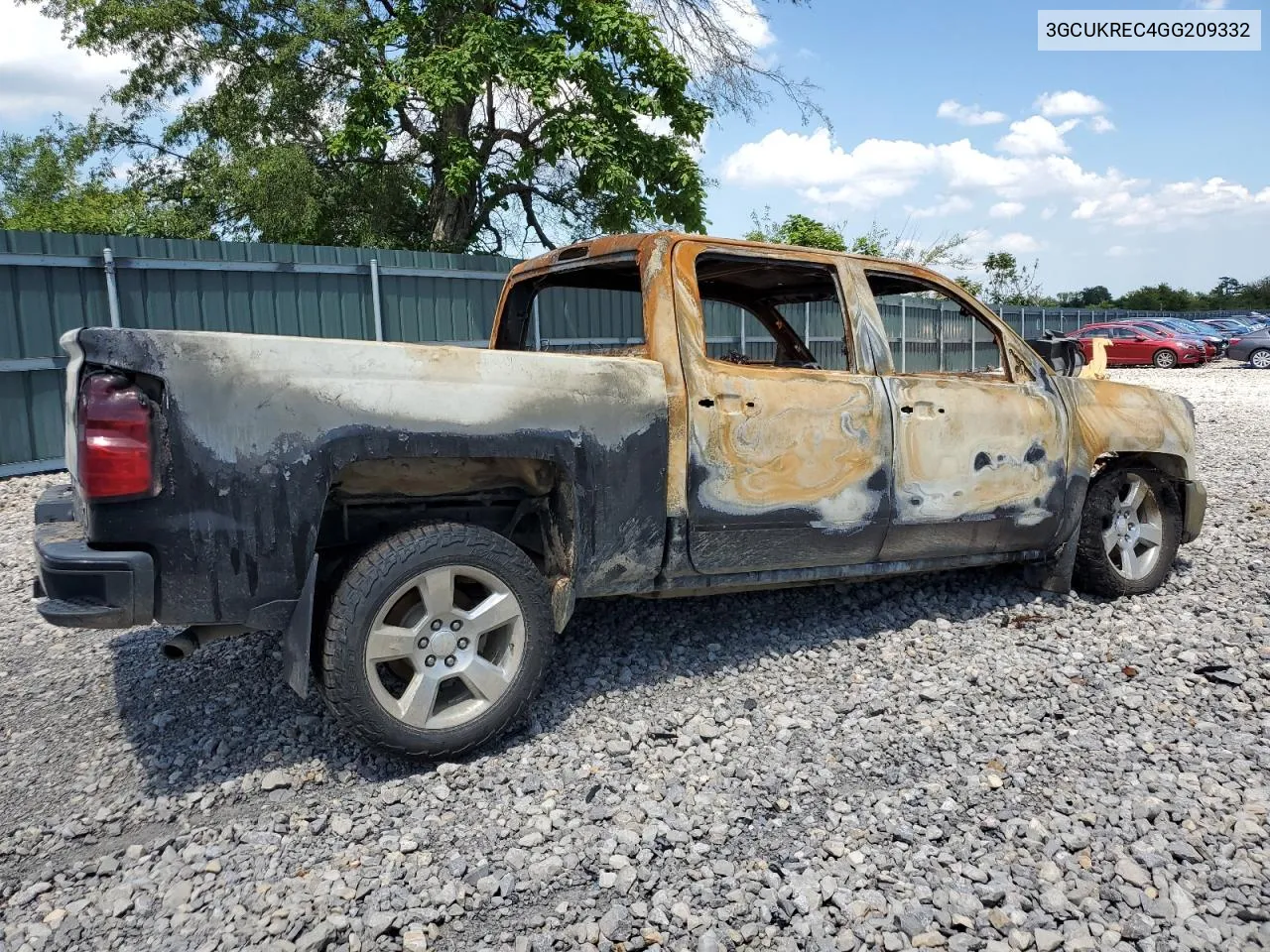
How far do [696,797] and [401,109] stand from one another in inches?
613

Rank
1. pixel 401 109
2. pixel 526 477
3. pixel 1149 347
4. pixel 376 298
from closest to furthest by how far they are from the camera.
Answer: pixel 526 477 < pixel 376 298 < pixel 401 109 < pixel 1149 347

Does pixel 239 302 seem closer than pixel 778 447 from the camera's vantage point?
No

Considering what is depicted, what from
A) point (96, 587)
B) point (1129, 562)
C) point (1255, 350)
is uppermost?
point (1255, 350)

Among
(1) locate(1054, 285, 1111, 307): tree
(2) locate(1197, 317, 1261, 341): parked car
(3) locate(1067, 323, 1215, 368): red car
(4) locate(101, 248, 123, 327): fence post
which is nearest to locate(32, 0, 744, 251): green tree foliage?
(4) locate(101, 248, 123, 327): fence post

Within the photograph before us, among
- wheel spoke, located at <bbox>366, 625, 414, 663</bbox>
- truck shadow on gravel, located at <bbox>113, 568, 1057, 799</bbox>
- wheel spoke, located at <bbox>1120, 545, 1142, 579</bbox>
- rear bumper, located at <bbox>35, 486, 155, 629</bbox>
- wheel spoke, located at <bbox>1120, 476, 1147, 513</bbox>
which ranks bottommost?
truck shadow on gravel, located at <bbox>113, 568, 1057, 799</bbox>

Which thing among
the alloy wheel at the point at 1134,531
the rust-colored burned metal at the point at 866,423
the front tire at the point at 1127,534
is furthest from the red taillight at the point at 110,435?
the alloy wheel at the point at 1134,531

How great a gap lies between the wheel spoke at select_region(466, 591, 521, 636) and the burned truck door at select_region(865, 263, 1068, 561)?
1822mm

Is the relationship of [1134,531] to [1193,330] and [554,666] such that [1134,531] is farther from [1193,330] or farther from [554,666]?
[1193,330]

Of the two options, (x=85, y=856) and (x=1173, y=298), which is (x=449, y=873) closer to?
(x=85, y=856)

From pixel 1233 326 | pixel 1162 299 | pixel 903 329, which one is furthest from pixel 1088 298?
pixel 903 329

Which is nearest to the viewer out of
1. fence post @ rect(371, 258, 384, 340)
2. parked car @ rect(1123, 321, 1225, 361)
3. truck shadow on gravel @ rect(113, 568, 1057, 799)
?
truck shadow on gravel @ rect(113, 568, 1057, 799)

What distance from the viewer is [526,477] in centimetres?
344

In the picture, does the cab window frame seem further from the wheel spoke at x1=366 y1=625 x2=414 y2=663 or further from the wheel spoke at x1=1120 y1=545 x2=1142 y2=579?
the wheel spoke at x1=1120 y1=545 x2=1142 y2=579

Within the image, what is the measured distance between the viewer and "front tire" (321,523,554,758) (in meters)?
2.98
